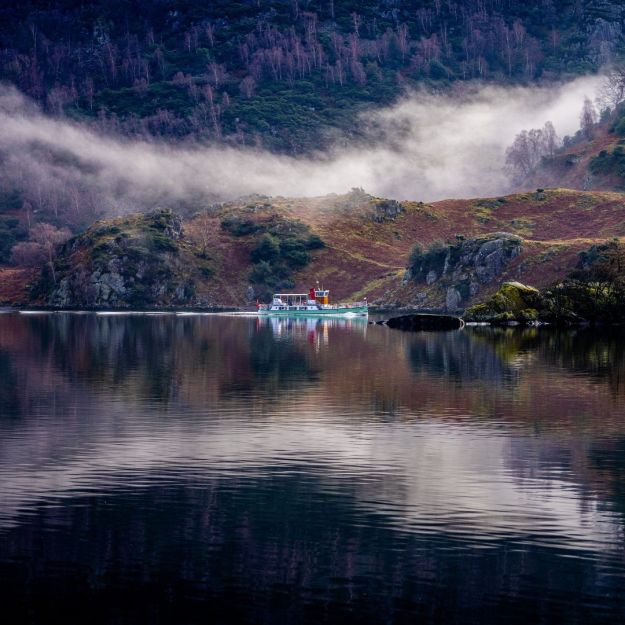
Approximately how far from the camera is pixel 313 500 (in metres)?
44.0

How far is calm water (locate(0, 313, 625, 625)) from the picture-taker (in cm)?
3266

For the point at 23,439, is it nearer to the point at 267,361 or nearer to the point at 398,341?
the point at 267,361

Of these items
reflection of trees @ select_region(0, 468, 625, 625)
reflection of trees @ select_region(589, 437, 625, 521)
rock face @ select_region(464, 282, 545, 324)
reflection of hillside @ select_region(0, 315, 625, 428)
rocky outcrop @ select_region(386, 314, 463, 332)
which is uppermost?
rock face @ select_region(464, 282, 545, 324)

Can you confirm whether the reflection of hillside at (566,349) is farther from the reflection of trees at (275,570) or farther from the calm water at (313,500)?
the reflection of trees at (275,570)

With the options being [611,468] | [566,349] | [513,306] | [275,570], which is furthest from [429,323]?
[275,570]

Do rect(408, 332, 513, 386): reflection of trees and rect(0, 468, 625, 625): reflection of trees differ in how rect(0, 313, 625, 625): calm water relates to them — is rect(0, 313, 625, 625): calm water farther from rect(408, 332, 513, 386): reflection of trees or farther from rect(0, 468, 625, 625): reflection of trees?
rect(408, 332, 513, 386): reflection of trees

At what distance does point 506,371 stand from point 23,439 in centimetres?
5452

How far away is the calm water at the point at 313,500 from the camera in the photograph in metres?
32.7

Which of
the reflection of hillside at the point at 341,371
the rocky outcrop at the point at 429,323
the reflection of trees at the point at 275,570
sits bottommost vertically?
the reflection of trees at the point at 275,570

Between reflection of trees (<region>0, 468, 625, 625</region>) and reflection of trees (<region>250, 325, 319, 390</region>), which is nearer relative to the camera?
reflection of trees (<region>0, 468, 625, 625</region>)

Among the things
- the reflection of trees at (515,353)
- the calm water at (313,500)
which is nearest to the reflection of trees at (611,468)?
the calm water at (313,500)

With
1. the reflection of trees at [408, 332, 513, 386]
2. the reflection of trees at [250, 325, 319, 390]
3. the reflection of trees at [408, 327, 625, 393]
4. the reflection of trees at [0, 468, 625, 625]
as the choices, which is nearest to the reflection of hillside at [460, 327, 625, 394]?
the reflection of trees at [408, 327, 625, 393]

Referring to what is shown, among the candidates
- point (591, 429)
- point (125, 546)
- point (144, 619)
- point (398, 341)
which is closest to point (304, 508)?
point (125, 546)

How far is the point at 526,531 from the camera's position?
3922 cm
